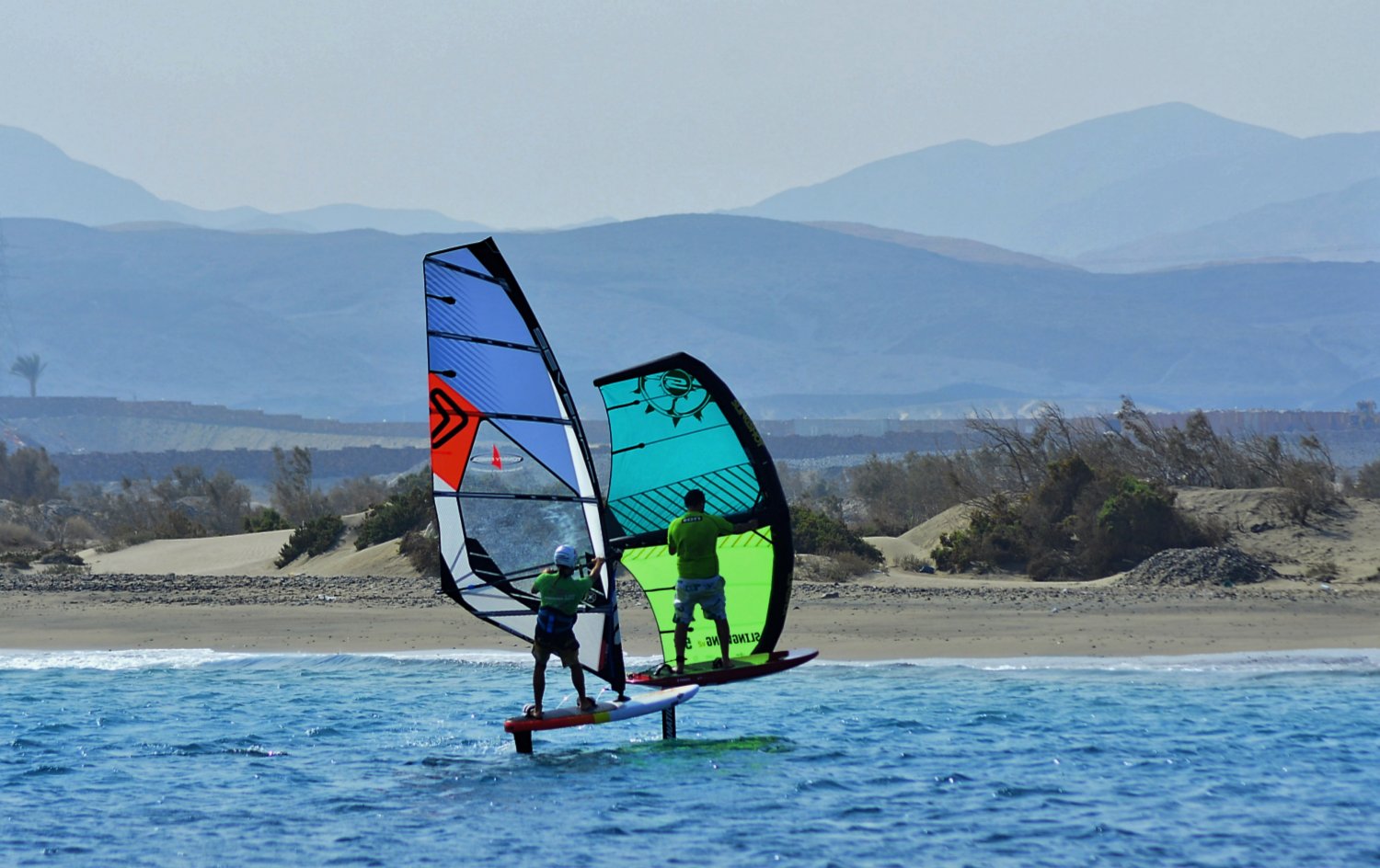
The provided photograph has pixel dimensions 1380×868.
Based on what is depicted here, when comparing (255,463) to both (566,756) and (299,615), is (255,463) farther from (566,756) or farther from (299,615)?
(566,756)

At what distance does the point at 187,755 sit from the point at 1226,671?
8.51 metres

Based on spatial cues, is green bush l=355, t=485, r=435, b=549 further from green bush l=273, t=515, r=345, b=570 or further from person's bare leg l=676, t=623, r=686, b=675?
person's bare leg l=676, t=623, r=686, b=675

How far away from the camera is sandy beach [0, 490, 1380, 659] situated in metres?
15.9

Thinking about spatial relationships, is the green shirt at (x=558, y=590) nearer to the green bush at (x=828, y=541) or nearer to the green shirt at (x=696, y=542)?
the green shirt at (x=696, y=542)

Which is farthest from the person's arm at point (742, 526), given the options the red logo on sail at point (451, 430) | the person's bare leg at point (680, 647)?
the red logo on sail at point (451, 430)

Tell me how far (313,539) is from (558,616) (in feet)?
49.0

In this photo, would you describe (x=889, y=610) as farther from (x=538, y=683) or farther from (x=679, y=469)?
(x=538, y=683)

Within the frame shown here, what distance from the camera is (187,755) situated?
11750 millimetres

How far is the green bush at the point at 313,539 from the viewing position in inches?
979

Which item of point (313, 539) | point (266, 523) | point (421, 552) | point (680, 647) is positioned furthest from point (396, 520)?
point (680, 647)

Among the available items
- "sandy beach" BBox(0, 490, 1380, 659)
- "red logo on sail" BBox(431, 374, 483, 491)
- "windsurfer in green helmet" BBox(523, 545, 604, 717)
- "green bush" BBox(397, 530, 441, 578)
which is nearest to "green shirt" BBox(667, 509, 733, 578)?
"windsurfer in green helmet" BBox(523, 545, 604, 717)

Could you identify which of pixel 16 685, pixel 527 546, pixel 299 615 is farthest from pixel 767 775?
pixel 299 615

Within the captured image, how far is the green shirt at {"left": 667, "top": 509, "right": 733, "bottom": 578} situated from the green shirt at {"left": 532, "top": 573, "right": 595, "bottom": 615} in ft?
2.95

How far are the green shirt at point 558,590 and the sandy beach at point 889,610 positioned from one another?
169 inches
